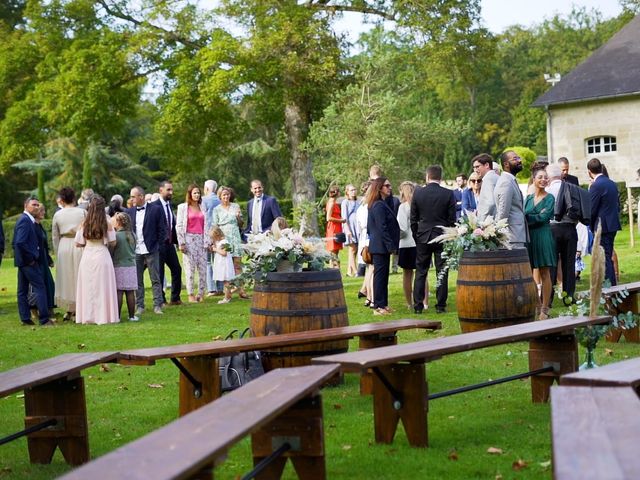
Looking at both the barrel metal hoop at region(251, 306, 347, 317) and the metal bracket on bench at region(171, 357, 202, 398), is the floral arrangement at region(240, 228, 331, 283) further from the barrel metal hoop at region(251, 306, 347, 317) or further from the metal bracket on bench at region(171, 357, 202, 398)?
the metal bracket on bench at region(171, 357, 202, 398)

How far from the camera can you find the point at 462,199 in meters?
19.4

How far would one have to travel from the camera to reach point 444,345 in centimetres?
689

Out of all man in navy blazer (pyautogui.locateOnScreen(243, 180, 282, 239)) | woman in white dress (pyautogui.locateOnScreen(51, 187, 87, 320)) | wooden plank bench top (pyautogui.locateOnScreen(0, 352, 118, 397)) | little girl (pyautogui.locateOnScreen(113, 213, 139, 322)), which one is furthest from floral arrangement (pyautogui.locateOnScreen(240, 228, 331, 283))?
man in navy blazer (pyautogui.locateOnScreen(243, 180, 282, 239))

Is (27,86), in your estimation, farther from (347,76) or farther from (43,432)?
(43,432)

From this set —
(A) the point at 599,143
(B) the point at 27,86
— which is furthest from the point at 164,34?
(A) the point at 599,143

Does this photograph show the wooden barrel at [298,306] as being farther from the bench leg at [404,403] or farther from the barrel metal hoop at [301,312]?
the bench leg at [404,403]

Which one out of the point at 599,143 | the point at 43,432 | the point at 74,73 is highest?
the point at 74,73

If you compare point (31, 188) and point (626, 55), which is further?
point (31, 188)

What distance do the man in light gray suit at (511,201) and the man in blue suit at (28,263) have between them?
6.59m

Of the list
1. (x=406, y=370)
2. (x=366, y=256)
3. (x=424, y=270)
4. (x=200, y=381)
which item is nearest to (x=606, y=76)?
(x=366, y=256)

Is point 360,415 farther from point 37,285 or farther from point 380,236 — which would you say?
point 37,285

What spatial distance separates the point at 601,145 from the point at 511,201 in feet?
99.4

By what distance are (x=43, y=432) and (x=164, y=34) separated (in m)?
29.7

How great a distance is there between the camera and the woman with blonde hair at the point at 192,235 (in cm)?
1706
